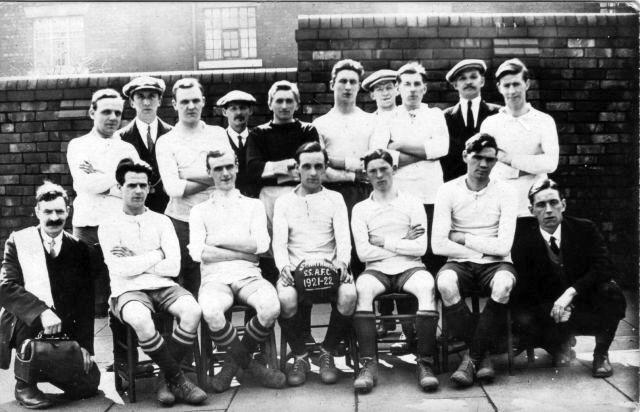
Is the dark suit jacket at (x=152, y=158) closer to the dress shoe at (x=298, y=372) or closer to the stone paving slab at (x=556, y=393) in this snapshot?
the dress shoe at (x=298, y=372)

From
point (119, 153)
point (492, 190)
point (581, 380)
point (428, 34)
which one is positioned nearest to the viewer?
point (581, 380)

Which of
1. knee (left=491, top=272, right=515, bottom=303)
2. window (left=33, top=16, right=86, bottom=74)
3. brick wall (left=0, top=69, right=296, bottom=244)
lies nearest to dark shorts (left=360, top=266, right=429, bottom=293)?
knee (left=491, top=272, right=515, bottom=303)

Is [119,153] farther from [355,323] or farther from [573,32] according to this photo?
[573,32]

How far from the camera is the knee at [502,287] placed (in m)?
3.78

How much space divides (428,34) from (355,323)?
115 inches

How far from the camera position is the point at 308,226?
404cm

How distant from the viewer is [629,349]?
13.9 ft

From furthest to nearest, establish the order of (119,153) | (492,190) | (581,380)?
(119,153)
(492,190)
(581,380)

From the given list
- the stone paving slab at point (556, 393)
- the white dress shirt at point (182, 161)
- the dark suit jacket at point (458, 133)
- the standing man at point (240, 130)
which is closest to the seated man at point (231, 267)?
the white dress shirt at point (182, 161)

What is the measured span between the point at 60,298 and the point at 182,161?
1183 mm

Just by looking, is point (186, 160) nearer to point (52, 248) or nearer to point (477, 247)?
point (52, 248)

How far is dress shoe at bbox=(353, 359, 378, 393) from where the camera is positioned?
11.8 feet

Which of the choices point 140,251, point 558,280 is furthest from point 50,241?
point 558,280

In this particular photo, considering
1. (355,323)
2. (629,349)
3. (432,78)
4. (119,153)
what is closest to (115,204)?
(119,153)
